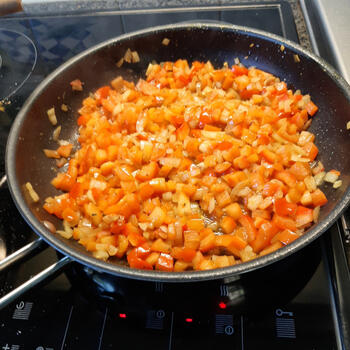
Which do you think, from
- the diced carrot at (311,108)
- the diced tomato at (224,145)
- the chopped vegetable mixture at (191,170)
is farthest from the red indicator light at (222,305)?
the diced carrot at (311,108)

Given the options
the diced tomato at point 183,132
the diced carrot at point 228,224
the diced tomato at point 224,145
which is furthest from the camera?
the diced tomato at point 183,132

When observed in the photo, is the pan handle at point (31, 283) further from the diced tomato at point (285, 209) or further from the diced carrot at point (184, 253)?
the diced tomato at point (285, 209)

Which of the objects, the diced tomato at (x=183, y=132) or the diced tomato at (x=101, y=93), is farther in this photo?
the diced tomato at (x=101, y=93)

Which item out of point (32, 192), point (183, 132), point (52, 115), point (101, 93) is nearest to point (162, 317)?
point (32, 192)

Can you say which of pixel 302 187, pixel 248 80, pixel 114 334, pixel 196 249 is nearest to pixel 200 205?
pixel 196 249

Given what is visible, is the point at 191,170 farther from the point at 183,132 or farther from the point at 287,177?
the point at 287,177

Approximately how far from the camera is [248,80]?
176 centimetres

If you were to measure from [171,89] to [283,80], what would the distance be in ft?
1.79

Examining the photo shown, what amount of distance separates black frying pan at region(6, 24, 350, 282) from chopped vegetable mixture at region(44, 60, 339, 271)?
0.18 ft

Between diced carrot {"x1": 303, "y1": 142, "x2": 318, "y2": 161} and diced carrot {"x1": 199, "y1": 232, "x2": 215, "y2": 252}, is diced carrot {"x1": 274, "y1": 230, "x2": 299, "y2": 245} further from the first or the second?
diced carrot {"x1": 303, "y1": 142, "x2": 318, "y2": 161}

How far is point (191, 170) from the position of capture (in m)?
1.50

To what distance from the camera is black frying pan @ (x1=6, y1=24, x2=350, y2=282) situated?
130 centimetres

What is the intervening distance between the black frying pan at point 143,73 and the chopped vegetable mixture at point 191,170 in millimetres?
55

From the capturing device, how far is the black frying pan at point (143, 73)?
1.30m
